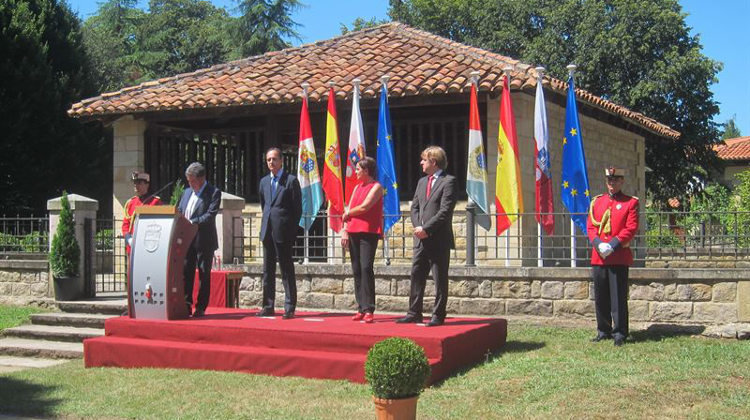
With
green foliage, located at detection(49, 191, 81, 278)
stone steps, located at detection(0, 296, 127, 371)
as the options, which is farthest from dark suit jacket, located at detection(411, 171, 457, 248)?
green foliage, located at detection(49, 191, 81, 278)

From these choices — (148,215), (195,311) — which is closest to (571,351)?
(195,311)

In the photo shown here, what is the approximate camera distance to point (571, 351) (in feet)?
26.0

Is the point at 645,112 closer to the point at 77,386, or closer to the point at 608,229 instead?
the point at 608,229

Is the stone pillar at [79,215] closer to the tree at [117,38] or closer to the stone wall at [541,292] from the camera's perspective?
the stone wall at [541,292]

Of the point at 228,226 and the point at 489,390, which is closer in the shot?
the point at 489,390

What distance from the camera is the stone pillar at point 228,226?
38.6 ft

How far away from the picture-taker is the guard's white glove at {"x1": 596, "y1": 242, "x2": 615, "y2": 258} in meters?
8.13

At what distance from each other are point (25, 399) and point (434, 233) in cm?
394

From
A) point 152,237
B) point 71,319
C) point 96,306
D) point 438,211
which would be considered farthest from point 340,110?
point 438,211

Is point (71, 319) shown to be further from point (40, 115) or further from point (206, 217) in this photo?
point (40, 115)

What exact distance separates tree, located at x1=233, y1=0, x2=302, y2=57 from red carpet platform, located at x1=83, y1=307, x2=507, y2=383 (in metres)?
31.9

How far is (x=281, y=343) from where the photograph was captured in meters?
7.58

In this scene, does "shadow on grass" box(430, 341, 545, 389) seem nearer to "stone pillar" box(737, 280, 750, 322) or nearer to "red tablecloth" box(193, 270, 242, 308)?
"stone pillar" box(737, 280, 750, 322)

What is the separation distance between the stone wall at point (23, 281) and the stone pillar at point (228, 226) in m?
3.14
